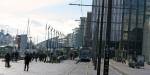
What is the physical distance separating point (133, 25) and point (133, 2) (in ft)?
28.8

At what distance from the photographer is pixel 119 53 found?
465 ft

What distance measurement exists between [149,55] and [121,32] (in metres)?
35.1

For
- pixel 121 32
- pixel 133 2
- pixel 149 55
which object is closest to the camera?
pixel 149 55

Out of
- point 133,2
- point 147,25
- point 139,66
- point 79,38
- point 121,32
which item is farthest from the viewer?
point 79,38

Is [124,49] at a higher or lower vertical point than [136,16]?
lower

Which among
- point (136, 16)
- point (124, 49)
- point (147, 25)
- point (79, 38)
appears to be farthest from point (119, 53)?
point (79, 38)

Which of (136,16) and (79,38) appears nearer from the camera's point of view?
(136,16)

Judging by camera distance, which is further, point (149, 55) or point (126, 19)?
point (126, 19)

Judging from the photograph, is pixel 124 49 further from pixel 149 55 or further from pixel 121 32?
pixel 149 55

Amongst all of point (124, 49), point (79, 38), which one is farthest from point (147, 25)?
point (79, 38)

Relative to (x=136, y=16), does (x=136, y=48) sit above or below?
below

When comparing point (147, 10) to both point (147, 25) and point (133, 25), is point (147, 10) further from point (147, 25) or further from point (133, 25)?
point (147, 25)

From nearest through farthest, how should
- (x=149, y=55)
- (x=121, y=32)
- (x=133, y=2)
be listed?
(x=149, y=55) < (x=133, y=2) < (x=121, y=32)

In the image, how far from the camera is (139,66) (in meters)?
83.1
